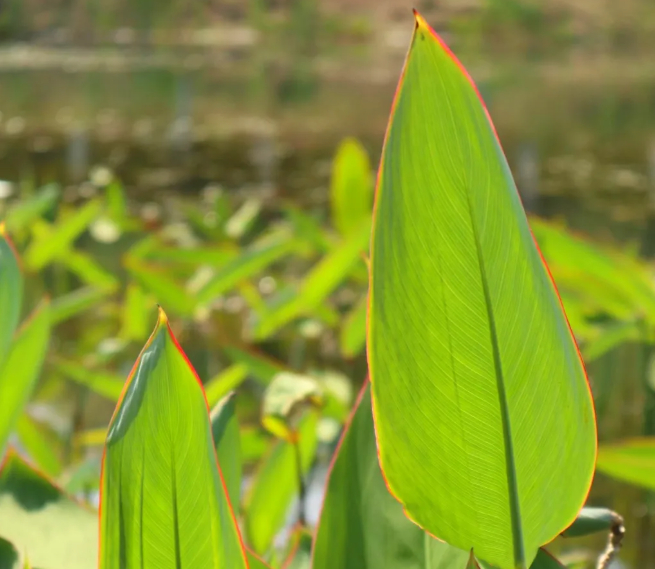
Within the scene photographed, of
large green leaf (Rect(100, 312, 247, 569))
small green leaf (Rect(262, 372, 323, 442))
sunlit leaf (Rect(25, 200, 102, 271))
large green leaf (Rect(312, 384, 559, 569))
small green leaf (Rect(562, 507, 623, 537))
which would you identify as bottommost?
sunlit leaf (Rect(25, 200, 102, 271))

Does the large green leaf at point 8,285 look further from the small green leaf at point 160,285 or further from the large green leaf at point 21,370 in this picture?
the small green leaf at point 160,285

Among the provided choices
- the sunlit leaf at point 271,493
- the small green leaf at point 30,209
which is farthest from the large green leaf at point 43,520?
the small green leaf at point 30,209

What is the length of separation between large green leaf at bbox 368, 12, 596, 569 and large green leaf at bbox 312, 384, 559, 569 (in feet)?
0.11

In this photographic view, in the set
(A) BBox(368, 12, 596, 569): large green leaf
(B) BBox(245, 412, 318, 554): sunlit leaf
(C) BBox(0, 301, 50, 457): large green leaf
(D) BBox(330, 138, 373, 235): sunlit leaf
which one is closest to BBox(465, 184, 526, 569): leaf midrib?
(A) BBox(368, 12, 596, 569): large green leaf

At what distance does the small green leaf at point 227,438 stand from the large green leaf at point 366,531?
0.16 ft

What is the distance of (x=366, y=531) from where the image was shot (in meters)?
0.29

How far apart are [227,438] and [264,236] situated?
1.02 m

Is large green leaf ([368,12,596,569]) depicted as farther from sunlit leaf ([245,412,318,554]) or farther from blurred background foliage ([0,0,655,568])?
sunlit leaf ([245,412,318,554])

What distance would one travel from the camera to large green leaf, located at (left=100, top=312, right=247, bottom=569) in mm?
226

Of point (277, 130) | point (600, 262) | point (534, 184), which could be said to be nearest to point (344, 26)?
point (277, 130)

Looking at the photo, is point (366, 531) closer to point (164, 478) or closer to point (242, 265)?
point (164, 478)

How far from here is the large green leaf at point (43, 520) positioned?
1.07 feet

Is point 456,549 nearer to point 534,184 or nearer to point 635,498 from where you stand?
point 635,498

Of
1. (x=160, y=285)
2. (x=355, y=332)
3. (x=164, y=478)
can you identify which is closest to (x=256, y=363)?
(x=355, y=332)
